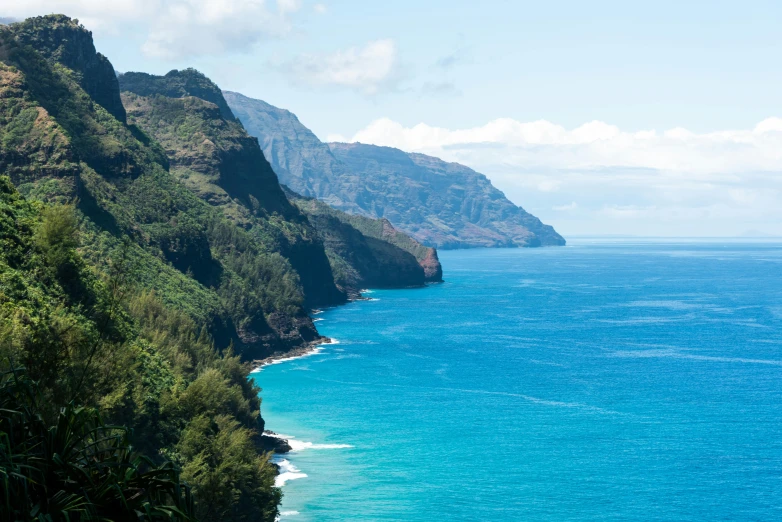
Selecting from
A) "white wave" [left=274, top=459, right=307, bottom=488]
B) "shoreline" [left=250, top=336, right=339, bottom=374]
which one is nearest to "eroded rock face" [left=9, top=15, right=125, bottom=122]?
"shoreline" [left=250, top=336, right=339, bottom=374]

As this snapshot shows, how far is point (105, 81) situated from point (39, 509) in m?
187

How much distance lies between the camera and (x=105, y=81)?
19462 cm

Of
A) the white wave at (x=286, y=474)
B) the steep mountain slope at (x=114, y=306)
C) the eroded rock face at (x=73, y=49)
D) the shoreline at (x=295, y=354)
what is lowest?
the white wave at (x=286, y=474)

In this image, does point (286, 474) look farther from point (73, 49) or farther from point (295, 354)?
point (73, 49)

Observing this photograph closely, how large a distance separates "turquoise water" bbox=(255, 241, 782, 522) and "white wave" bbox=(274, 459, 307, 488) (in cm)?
32

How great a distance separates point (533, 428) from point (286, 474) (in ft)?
124

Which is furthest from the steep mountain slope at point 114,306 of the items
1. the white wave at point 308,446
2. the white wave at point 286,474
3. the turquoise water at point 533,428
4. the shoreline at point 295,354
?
the turquoise water at point 533,428

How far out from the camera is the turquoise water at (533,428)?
8525 centimetres

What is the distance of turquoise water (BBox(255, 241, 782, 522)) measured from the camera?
8525 cm

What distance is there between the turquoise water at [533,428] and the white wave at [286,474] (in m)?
0.32

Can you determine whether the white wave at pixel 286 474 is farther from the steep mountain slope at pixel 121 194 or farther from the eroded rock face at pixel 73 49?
the eroded rock face at pixel 73 49

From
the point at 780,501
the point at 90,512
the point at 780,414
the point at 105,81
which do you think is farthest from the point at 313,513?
the point at 105,81

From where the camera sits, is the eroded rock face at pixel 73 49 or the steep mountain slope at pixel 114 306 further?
the eroded rock face at pixel 73 49

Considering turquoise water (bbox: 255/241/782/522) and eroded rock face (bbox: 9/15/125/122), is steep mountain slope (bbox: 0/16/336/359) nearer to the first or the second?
eroded rock face (bbox: 9/15/125/122)
